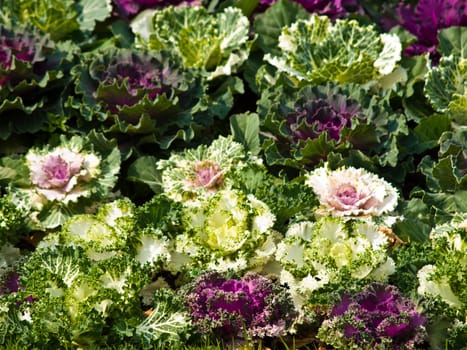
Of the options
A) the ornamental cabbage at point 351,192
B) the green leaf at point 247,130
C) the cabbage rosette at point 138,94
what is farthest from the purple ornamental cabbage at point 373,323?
the cabbage rosette at point 138,94

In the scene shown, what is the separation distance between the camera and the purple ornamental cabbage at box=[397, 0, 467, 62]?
5.44 m

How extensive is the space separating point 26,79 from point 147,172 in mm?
945

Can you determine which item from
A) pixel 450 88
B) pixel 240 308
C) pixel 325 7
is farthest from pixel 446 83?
pixel 240 308

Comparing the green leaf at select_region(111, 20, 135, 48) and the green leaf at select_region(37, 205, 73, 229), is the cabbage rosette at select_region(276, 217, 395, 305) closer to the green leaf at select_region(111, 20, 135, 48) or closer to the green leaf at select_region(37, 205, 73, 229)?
the green leaf at select_region(37, 205, 73, 229)

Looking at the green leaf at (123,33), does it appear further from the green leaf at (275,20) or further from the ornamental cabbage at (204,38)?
the green leaf at (275,20)

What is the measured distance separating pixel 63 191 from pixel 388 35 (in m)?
2.16

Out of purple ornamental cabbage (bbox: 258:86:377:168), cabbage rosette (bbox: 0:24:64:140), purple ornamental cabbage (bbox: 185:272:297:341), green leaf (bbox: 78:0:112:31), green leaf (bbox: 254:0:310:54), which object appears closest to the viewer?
purple ornamental cabbage (bbox: 185:272:297:341)

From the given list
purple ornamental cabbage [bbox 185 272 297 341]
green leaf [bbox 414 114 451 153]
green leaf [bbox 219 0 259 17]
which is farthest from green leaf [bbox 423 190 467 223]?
green leaf [bbox 219 0 259 17]

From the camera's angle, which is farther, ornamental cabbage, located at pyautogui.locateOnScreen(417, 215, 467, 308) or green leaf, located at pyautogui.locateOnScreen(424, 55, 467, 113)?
green leaf, located at pyautogui.locateOnScreen(424, 55, 467, 113)

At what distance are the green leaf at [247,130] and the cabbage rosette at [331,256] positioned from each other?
0.94 metres

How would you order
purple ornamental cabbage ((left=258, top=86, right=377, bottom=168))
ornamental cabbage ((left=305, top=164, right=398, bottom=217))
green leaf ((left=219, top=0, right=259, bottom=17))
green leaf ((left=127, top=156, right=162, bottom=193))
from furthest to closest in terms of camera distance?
green leaf ((left=219, top=0, right=259, bottom=17)), green leaf ((left=127, top=156, right=162, bottom=193)), purple ornamental cabbage ((left=258, top=86, right=377, bottom=168)), ornamental cabbage ((left=305, top=164, right=398, bottom=217))

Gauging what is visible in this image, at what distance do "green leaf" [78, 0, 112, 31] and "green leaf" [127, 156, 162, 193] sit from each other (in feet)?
4.54

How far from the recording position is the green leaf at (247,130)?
470 cm

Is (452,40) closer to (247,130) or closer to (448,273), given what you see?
(247,130)
